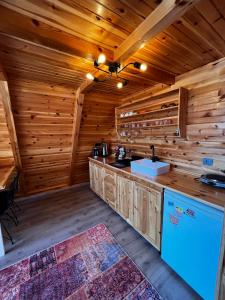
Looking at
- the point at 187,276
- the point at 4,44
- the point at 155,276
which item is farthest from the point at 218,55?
the point at 155,276

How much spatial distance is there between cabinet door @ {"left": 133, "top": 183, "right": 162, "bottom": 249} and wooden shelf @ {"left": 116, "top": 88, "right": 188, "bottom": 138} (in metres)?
0.91

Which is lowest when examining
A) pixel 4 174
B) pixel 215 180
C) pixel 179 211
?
pixel 179 211

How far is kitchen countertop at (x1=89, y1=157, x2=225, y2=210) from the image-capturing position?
122cm

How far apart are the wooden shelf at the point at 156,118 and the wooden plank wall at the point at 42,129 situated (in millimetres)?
1147

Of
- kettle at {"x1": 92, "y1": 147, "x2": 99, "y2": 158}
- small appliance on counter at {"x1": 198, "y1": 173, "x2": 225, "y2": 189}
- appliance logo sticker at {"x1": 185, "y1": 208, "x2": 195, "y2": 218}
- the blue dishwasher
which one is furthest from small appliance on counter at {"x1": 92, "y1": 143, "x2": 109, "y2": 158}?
appliance logo sticker at {"x1": 185, "y1": 208, "x2": 195, "y2": 218}

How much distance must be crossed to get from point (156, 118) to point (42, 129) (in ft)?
6.95

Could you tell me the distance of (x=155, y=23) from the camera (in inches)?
38.9

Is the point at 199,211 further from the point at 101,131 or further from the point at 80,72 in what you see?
the point at 101,131

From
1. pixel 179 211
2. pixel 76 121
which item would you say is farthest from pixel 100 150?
pixel 179 211

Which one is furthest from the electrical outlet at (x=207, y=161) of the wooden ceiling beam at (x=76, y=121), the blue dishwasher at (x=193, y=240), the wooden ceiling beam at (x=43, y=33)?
the wooden ceiling beam at (x=76, y=121)

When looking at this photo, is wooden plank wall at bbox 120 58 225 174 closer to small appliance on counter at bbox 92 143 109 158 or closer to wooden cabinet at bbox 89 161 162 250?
wooden cabinet at bbox 89 161 162 250

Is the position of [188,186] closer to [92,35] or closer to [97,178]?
[92,35]

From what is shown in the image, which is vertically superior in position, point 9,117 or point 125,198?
point 9,117

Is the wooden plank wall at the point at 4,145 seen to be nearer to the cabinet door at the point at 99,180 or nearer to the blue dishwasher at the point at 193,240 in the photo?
the cabinet door at the point at 99,180
